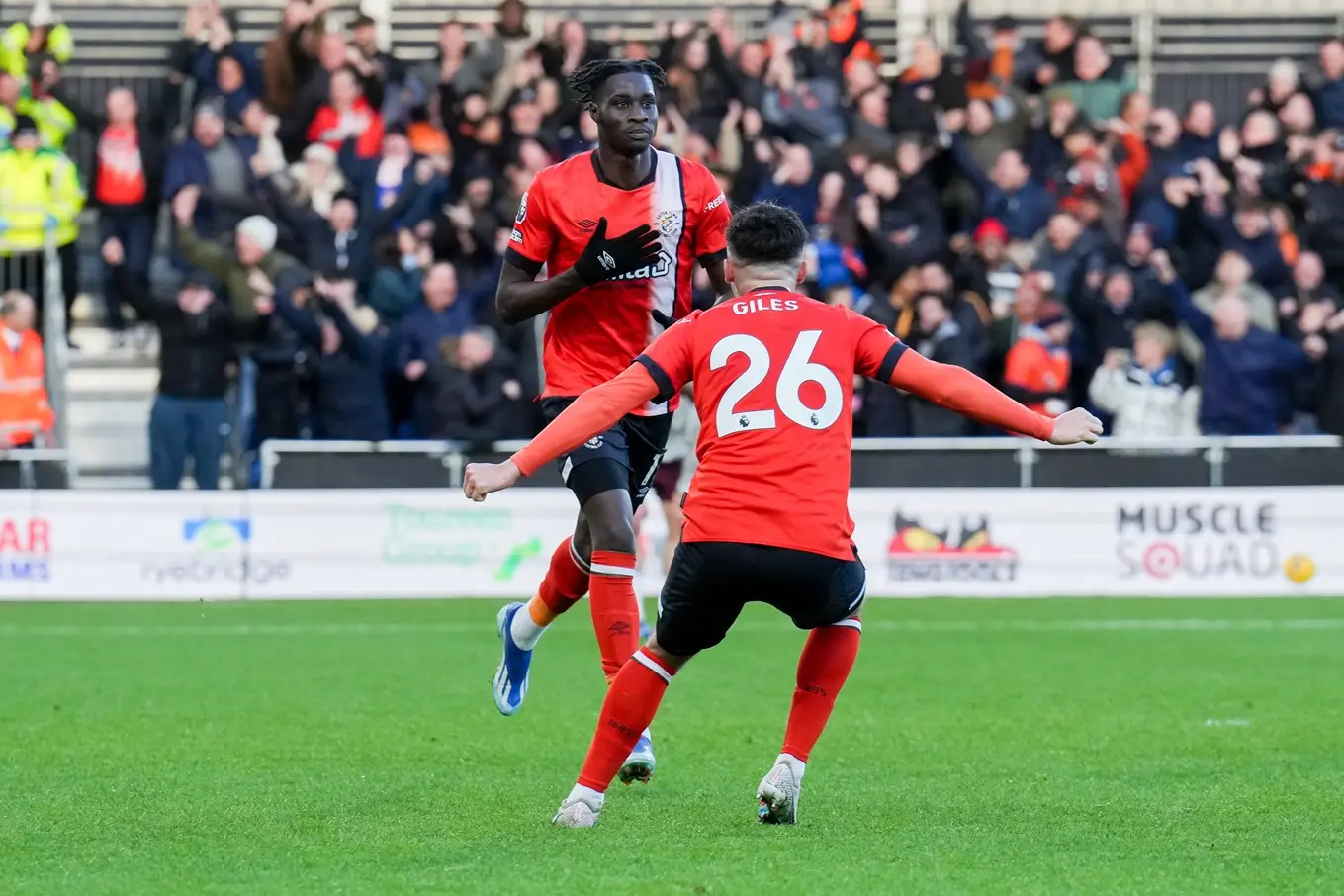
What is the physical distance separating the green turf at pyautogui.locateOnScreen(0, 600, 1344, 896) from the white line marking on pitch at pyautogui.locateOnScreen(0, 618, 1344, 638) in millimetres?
200

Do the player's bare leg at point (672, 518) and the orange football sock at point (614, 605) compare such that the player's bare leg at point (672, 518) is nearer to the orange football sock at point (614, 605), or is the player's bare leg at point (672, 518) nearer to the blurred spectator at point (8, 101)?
the blurred spectator at point (8, 101)

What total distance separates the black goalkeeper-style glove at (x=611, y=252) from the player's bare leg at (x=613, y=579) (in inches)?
32.0

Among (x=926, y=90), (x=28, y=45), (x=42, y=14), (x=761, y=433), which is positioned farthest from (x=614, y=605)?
(x=42, y=14)

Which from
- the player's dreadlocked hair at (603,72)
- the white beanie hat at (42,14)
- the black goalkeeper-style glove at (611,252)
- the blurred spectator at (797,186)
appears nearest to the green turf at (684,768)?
the black goalkeeper-style glove at (611,252)

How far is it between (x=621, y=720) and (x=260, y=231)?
39.9 ft

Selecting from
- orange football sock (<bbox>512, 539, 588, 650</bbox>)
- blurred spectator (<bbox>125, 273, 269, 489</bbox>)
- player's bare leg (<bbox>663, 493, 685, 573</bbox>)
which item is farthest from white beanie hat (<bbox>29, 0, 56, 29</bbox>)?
orange football sock (<bbox>512, 539, 588, 650</bbox>)

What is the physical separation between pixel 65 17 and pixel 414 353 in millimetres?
7569

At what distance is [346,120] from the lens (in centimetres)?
1925

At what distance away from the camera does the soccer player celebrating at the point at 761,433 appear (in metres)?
6.29

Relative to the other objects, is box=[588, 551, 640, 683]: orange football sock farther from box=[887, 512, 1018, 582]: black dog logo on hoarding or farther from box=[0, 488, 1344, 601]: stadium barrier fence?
box=[887, 512, 1018, 582]: black dog logo on hoarding

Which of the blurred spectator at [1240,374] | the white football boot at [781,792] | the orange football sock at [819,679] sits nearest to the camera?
the white football boot at [781,792]

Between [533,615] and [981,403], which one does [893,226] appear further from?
[981,403]

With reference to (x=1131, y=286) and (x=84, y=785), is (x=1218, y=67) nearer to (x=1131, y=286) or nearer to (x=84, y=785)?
(x=1131, y=286)

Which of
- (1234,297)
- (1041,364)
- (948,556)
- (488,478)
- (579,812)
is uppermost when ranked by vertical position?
(1234,297)
